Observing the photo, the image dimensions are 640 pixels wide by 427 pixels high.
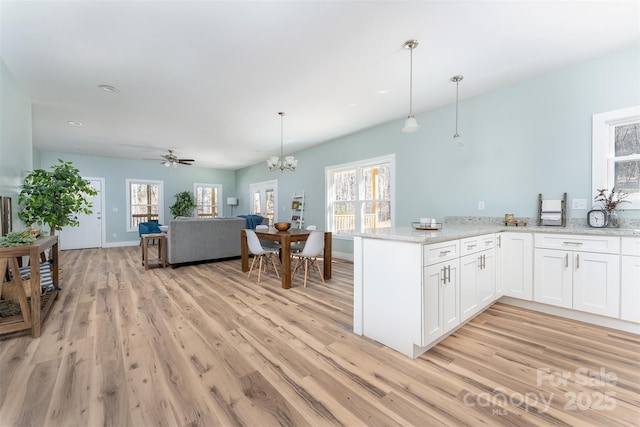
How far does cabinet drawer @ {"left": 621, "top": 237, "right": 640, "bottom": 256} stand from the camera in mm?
2221

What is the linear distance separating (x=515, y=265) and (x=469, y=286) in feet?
3.02

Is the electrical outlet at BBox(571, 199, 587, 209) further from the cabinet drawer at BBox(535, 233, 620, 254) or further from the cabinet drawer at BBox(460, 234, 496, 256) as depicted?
the cabinet drawer at BBox(460, 234, 496, 256)

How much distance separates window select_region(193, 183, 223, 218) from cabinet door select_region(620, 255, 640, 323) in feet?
31.9

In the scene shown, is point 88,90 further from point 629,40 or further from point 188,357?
point 629,40

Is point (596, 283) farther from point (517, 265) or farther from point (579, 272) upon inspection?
point (517, 265)

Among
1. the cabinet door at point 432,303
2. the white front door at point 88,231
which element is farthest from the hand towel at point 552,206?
the white front door at point 88,231

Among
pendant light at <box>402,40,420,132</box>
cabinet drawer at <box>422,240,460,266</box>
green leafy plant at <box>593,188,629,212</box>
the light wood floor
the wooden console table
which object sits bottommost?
the light wood floor

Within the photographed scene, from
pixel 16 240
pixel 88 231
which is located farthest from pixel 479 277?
pixel 88 231

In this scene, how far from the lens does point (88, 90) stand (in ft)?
10.9

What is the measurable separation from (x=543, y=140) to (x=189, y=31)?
381 centimetres

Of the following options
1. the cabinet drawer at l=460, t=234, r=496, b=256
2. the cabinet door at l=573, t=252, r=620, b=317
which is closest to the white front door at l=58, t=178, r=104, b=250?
the cabinet drawer at l=460, t=234, r=496, b=256

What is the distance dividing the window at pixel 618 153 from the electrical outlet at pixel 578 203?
0.13 metres

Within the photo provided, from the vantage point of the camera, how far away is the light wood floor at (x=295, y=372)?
141 cm

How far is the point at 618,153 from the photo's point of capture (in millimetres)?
2691
